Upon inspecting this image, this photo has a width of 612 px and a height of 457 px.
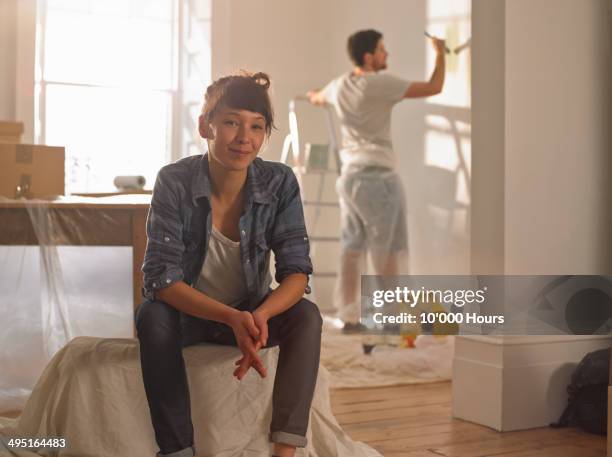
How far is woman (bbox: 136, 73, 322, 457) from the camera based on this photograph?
1.77 metres

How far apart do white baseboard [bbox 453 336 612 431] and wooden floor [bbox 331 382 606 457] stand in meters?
0.04

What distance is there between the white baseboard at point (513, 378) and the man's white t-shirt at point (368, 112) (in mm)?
1652

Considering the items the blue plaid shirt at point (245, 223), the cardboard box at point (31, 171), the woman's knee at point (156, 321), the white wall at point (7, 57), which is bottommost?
the woman's knee at point (156, 321)

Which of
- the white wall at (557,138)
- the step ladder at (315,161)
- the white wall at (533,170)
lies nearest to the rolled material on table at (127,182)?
the step ladder at (315,161)

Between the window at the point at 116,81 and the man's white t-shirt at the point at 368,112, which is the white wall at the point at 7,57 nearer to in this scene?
the window at the point at 116,81

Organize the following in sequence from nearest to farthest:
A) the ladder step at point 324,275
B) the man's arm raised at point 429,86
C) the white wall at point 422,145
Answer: the man's arm raised at point 429,86 → the white wall at point 422,145 → the ladder step at point 324,275

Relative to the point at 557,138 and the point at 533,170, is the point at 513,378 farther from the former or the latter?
the point at 557,138

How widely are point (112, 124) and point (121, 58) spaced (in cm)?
42

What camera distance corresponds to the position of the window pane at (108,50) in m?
5.22

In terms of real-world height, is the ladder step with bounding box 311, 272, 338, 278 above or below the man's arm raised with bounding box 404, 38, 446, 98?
below

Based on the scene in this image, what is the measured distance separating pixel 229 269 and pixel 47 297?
995mm

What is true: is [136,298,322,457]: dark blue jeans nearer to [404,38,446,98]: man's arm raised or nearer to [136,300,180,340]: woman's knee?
[136,300,180,340]: woman's knee

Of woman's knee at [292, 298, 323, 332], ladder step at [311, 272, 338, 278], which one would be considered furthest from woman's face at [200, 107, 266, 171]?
ladder step at [311, 272, 338, 278]

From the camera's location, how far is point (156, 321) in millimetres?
1802
